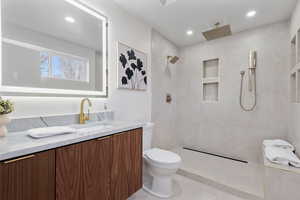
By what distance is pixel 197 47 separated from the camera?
308 centimetres

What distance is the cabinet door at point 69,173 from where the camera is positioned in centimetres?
92

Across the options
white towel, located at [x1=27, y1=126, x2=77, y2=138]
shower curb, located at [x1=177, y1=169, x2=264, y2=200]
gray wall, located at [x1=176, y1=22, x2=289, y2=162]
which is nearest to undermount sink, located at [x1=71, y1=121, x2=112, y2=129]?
white towel, located at [x1=27, y1=126, x2=77, y2=138]

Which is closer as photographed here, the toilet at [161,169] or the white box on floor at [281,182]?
the white box on floor at [281,182]

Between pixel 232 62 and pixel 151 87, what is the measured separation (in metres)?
1.59

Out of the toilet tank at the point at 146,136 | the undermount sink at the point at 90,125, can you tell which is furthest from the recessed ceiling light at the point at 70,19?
the toilet tank at the point at 146,136

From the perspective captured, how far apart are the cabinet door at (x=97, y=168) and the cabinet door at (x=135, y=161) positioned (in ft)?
A: 0.91

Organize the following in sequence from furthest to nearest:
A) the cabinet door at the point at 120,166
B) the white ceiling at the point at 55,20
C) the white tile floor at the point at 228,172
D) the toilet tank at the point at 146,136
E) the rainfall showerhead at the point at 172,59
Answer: the rainfall showerhead at the point at 172,59
the toilet tank at the point at 146,136
the white tile floor at the point at 228,172
the cabinet door at the point at 120,166
the white ceiling at the point at 55,20

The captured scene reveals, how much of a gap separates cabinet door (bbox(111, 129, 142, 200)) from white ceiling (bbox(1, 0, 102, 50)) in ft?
3.70

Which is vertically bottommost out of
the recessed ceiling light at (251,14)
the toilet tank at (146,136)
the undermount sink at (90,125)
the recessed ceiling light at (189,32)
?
the toilet tank at (146,136)

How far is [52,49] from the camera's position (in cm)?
138

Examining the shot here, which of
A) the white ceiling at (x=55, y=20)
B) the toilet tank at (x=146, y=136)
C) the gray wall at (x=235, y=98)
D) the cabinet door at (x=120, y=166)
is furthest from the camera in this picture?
the gray wall at (x=235, y=98)

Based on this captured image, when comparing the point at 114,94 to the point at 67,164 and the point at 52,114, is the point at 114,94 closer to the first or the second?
the point at 52,114

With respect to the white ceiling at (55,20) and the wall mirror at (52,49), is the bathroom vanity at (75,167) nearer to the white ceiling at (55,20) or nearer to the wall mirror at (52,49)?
the wall mirror at (52,49)

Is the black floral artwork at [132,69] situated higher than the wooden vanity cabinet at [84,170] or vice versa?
the black floral artwork at [132,69]
